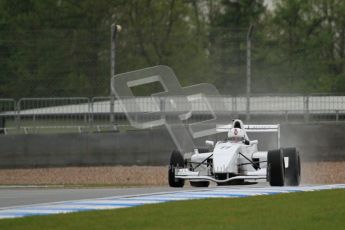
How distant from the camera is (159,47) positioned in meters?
32.9

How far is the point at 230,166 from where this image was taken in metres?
18.9

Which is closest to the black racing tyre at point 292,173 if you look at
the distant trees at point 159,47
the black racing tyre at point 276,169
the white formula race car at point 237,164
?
the white formula race car at point 237,164

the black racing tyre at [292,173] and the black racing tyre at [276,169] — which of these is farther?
the black racing tyre at [292,173]

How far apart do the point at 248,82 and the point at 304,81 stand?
3087 millimetres

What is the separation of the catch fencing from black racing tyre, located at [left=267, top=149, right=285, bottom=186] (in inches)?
347

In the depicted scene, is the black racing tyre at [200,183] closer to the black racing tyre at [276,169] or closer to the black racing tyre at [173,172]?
the black racing tyre at [173,172]

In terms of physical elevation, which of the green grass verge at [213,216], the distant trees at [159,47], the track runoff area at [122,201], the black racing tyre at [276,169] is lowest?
the track runoff area at [122,201]

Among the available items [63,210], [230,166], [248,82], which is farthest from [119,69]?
[63,210]

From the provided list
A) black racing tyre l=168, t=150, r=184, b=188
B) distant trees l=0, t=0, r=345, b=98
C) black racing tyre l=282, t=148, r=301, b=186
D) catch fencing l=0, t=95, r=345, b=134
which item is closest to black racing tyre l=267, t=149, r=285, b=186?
black racing tyre l=282, t=148, r=301, b=186

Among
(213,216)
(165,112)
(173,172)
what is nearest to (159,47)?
(165,112)

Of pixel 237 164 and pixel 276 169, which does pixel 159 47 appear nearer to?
pixel 237 164

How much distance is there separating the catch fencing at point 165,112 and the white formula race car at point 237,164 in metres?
7.55

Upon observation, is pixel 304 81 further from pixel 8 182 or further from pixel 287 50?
pixel 8 182

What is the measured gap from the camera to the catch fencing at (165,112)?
27.8 metres
